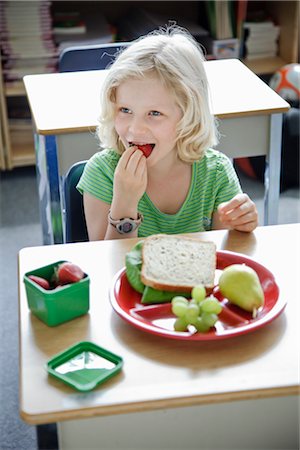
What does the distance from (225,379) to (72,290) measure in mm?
277

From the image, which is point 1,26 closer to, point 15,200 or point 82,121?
point 15,200

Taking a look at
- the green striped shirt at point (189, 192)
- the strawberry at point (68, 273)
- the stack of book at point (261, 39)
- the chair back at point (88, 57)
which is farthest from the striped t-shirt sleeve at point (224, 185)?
the stack of book at point (261, 39)

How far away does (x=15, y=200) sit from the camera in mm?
3164

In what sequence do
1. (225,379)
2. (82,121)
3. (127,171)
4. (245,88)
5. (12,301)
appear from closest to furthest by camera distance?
(225,379) → (127,171) → (82,121) → (245,88) → (12,301)

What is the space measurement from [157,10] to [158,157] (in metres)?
2.17

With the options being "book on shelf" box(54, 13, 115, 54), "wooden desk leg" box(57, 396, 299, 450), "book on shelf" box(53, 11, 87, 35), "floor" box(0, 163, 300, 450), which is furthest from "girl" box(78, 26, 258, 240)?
"book on shelf" box(53, 11, 87, 35)

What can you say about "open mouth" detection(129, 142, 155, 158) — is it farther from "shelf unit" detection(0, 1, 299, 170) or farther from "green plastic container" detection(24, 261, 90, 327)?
"shelf unit" detection(0, 1, 299, 170)

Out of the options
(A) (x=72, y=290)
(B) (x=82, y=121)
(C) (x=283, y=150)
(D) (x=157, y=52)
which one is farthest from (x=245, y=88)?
(A) (x=72, y=290)

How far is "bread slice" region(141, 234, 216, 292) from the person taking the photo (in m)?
1.21

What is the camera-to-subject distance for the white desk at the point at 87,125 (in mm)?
2020

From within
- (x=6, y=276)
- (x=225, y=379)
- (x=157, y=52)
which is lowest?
(x=6, y=276)

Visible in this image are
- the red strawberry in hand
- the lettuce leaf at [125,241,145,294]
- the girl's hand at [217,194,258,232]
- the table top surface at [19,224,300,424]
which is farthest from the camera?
the red strawberry in hand

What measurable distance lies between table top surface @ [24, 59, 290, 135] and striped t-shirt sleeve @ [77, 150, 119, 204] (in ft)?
1.05

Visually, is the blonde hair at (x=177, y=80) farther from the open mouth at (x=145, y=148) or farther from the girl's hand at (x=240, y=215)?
the girl's hand at (x=240, y=215)
